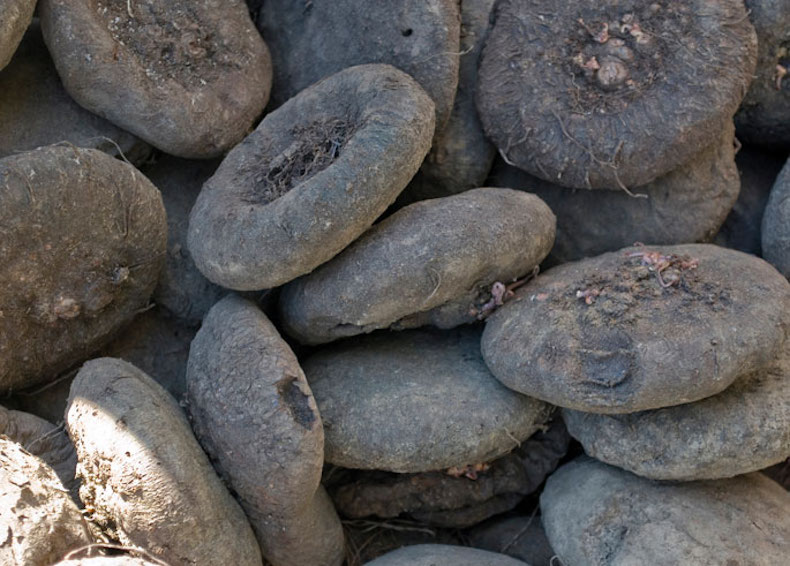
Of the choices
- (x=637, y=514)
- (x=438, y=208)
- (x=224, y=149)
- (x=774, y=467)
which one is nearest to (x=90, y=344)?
(x=224, y=149)

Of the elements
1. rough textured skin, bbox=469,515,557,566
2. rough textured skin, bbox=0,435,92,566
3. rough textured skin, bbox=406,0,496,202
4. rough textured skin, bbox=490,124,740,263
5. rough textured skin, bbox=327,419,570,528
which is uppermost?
rough textured skin, bbox=0,435,92,566

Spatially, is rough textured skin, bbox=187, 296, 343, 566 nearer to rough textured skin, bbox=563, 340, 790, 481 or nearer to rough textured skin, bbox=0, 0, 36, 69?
rough textured skin, bbox=563, 340, 790, 481

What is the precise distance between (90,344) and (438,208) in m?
1.12

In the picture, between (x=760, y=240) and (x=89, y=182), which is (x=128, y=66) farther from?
(x=760, y=240)

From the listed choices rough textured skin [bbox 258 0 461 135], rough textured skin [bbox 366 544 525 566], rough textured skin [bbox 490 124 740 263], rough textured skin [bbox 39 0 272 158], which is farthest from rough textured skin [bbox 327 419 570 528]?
rough textured skin [bbox 39 0 272 158]

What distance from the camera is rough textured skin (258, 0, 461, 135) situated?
256 cm

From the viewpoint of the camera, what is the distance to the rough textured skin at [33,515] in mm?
1735

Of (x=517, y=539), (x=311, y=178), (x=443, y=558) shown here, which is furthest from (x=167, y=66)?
(x=517, y=539)

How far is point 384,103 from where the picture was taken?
2326 millimetres

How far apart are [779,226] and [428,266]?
1135 mm

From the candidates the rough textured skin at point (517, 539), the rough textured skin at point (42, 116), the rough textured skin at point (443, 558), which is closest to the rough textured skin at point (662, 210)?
the rough textured skin at point (517, 539)

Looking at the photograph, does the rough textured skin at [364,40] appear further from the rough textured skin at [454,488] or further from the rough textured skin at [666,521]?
the rough textured skin at [666,521]

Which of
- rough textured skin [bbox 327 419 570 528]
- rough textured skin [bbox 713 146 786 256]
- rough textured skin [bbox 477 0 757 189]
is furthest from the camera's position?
rough textured skin [bbox 713 146 786 256]

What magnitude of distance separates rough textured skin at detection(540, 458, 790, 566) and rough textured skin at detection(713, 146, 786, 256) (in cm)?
83
